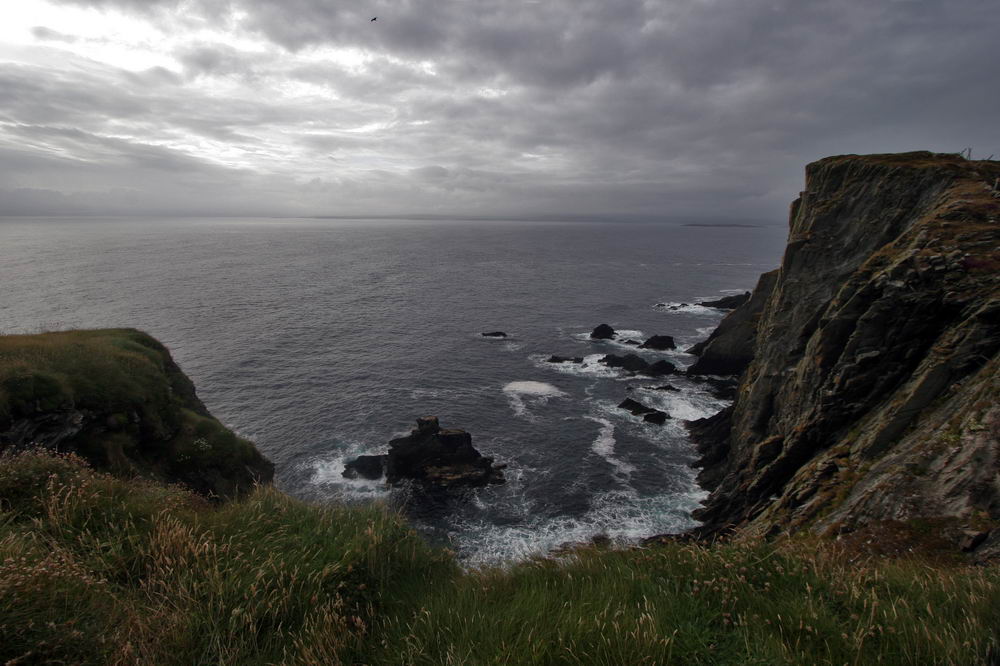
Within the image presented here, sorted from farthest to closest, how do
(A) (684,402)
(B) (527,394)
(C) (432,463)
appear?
(B) (527,394) < (A) (684,402) < (C) (432,463)

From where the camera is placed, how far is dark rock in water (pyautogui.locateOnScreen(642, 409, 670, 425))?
44.5m

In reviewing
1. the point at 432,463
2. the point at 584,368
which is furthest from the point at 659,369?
the point at 432,463

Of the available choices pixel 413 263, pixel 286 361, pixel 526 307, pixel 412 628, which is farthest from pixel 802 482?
pixel 413 263

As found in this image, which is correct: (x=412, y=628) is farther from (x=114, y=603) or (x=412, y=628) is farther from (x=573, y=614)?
(x=114, y=603)

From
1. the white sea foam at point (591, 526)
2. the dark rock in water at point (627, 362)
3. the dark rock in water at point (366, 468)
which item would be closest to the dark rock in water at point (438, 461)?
the dark rock in water at point (366, 468)

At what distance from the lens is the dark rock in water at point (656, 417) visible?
4450 cm

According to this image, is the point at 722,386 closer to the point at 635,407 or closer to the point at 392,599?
the point at 635,407

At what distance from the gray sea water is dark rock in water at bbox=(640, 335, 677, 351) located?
262 cm

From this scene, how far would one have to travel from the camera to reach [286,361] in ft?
192

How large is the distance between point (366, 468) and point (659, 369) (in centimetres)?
3670

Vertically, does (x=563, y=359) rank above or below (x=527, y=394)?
above

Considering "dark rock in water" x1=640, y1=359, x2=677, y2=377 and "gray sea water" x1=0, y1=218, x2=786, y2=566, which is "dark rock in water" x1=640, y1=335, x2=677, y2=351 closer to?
"gray sea water" x1=0, y1=218, x2=786, y2=566

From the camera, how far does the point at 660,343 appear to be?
65.9 meters

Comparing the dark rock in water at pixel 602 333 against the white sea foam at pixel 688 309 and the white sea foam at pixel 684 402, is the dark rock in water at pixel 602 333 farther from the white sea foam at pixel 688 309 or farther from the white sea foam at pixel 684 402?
the white sea foam at pixel 688 309
